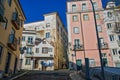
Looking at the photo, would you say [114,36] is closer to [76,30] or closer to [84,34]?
[84,34]

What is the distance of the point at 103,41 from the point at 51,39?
59.2 feet

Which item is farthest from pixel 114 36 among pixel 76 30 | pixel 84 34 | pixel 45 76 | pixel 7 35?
pixel 7 35

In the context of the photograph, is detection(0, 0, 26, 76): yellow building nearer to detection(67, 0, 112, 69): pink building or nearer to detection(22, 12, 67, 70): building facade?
detection(67, 0, 112, 69): pink building

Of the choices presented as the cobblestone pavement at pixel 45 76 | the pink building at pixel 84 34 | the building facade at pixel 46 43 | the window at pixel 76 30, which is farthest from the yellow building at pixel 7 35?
the building facade at pixel 46 43

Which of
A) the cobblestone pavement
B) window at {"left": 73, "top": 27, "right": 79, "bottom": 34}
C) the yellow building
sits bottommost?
the cobblestone pavement

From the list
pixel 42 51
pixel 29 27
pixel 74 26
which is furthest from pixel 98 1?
pixel 29 27

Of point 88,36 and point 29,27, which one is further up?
point 29,27

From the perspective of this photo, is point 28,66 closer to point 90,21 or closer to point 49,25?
point 49,25

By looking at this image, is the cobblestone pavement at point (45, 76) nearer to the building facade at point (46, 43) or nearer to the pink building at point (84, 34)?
the pink building at point (84, 34)

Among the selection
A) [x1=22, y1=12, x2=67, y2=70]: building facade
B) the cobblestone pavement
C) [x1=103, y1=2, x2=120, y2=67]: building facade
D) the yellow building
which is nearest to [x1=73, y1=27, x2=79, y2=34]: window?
[x1=103, y1=2, x2=120, y2=67]: building facade

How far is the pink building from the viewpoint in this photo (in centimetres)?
3300

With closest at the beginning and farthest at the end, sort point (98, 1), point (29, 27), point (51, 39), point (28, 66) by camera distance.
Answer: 1. point (98, 1)
2. point (28, 66)
3. point (51, 39)
4. point (29, 27)

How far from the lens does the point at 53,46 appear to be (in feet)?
146

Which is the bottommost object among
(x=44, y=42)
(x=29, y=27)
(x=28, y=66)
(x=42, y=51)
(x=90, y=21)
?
(x=28, y=66)
